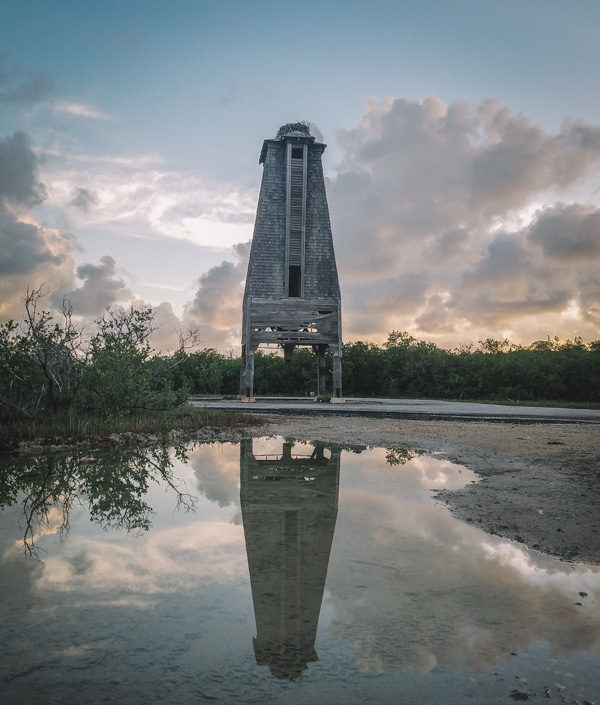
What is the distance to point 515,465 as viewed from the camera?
8.88 m

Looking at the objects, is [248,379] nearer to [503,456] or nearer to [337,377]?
[337,377]

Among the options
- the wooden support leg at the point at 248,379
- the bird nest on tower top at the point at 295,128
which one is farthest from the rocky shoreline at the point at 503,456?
the bird nest on tower top at the point at 295,128

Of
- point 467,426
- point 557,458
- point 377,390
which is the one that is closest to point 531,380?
point 377,390

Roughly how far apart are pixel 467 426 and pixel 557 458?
6.38m

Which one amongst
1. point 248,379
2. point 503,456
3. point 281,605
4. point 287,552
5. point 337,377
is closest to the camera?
point 281,605

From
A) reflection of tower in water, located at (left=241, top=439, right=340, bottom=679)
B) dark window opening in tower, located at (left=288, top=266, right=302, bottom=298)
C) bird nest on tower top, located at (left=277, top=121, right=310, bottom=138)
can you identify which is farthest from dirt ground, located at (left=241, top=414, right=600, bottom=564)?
bird nest on tower top, located at (left=277, top=121, right=310, bottom=138)

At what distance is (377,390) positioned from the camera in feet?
126

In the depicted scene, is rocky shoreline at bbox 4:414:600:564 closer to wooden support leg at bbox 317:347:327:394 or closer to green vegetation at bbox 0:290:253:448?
green vegetation at bbox 0:290:253:448

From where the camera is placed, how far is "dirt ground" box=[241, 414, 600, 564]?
17.2 feet

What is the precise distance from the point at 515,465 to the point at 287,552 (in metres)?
5.62

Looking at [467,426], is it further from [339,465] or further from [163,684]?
[163,684]

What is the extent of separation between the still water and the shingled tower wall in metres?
18.9

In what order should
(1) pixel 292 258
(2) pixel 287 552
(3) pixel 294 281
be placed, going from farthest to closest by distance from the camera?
(3) pixel 294 281
(1) pixel 292 258
(2) pixel 287 552

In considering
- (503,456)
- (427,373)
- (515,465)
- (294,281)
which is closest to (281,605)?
(515,465)
